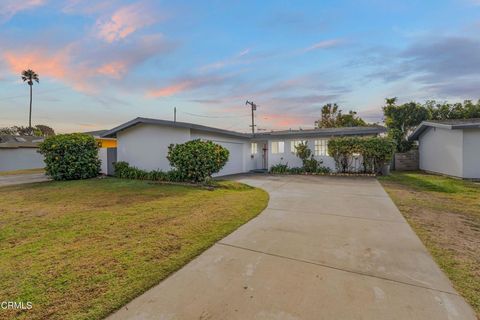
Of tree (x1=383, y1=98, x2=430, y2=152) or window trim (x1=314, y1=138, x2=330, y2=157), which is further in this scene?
tree (x1=383, y1=98, x2=430, y2=152)

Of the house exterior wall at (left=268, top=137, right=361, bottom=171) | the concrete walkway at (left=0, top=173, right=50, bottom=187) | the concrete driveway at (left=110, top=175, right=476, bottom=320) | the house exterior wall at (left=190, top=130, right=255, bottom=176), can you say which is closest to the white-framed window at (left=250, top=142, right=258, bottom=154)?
the house exterior wall at (left=190, top=130, right=255, bottom=176)

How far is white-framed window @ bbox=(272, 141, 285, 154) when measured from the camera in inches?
614

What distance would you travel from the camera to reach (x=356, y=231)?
418cm

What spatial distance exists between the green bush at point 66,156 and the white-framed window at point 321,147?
43.3 ft

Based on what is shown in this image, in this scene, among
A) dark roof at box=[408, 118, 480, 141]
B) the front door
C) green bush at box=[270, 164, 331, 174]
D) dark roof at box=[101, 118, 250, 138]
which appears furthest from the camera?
the front door

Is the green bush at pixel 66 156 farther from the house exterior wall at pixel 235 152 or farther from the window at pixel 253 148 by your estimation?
the window at pixel 253 148

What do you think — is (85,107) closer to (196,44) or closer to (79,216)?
(196,44)

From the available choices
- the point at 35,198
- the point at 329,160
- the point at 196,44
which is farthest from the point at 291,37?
the point at 35,198

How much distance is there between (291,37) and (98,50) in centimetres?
851

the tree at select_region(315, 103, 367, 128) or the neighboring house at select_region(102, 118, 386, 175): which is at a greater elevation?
the tree at select_region(315, 103, 367, 128)

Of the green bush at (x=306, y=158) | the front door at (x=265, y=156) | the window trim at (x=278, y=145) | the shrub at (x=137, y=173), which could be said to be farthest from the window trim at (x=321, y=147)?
the shrub at (x=137, y=173)

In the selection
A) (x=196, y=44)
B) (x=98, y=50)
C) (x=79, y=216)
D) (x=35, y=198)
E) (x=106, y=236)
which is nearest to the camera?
(x=106, y=236)

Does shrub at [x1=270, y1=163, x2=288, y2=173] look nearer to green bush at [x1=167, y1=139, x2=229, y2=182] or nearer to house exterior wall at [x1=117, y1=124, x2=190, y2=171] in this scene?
green bush at [x1=167, y1=139, x2=229, y2=182]

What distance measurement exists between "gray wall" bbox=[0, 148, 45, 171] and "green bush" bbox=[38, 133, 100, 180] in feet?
49.4
